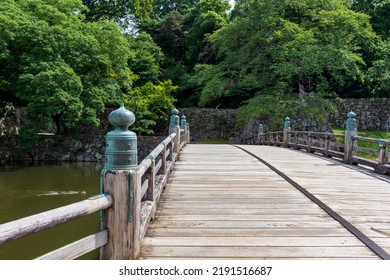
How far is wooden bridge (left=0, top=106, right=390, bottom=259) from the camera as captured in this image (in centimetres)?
245

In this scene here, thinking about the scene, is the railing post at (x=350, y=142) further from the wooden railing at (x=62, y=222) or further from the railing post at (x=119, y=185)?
the wooden railing at (x=62, y=222)

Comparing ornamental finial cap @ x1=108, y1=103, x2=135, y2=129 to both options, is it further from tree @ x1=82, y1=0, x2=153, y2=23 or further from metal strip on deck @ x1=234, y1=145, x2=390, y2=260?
tree @ x1=82, y1=0, x2=153, y2=23

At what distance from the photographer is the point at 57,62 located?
58.1ft

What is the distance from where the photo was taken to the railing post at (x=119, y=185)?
8.02 ft

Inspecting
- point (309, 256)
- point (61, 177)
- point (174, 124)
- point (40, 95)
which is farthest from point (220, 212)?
point (40, 95)

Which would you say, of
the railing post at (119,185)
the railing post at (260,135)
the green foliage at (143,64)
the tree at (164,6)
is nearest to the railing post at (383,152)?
the railing post at (119,185)

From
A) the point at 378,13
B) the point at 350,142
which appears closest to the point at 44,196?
the point at 350,142

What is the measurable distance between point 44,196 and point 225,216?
901 centimetres

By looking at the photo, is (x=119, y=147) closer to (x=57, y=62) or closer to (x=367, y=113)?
(x=57, y=62)

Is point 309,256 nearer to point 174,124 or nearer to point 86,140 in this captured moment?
point 174,124

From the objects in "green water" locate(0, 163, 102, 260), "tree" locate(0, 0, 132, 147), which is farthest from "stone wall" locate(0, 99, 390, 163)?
"green water" locate(0, 163, 102, 260)

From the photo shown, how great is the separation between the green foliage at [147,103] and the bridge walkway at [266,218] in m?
15.6
